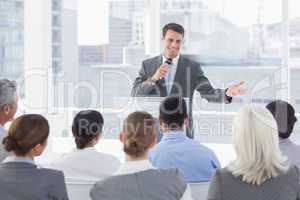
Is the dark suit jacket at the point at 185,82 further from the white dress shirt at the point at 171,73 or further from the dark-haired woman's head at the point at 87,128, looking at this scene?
the dark-haired woman's head at the point at 87,128

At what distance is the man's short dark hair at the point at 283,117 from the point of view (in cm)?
268

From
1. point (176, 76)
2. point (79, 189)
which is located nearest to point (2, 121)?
point (79, 189)

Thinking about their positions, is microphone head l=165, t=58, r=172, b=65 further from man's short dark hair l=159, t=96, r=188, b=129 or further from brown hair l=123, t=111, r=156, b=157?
brown hair l=123, t=111, r=156, b=157

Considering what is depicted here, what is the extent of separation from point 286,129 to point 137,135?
0.96m

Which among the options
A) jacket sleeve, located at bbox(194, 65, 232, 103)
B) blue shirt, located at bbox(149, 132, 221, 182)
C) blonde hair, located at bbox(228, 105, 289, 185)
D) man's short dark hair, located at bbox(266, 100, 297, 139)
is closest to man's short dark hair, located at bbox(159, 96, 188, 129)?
blue shirt, located at bbox(149, 132, 221, 182)

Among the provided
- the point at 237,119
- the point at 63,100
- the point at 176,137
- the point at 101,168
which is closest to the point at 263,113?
the point at 237,119

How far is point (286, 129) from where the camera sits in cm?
268

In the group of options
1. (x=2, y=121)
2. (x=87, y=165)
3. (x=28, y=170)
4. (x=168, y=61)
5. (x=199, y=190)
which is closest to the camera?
(x=28, y=170)

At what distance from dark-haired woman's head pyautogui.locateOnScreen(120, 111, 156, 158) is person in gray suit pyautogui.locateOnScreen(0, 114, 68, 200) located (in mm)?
338

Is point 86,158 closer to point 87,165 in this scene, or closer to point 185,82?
point 87,165

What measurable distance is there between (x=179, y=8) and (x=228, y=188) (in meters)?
4.10

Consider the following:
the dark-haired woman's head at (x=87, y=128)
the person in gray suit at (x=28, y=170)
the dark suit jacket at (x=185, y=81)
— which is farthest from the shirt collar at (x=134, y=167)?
the dark suit jacket at (x=185, y=81)

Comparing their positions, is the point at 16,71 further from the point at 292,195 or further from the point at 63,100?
the point at 292,195

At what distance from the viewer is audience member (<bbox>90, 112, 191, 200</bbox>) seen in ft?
6.78
